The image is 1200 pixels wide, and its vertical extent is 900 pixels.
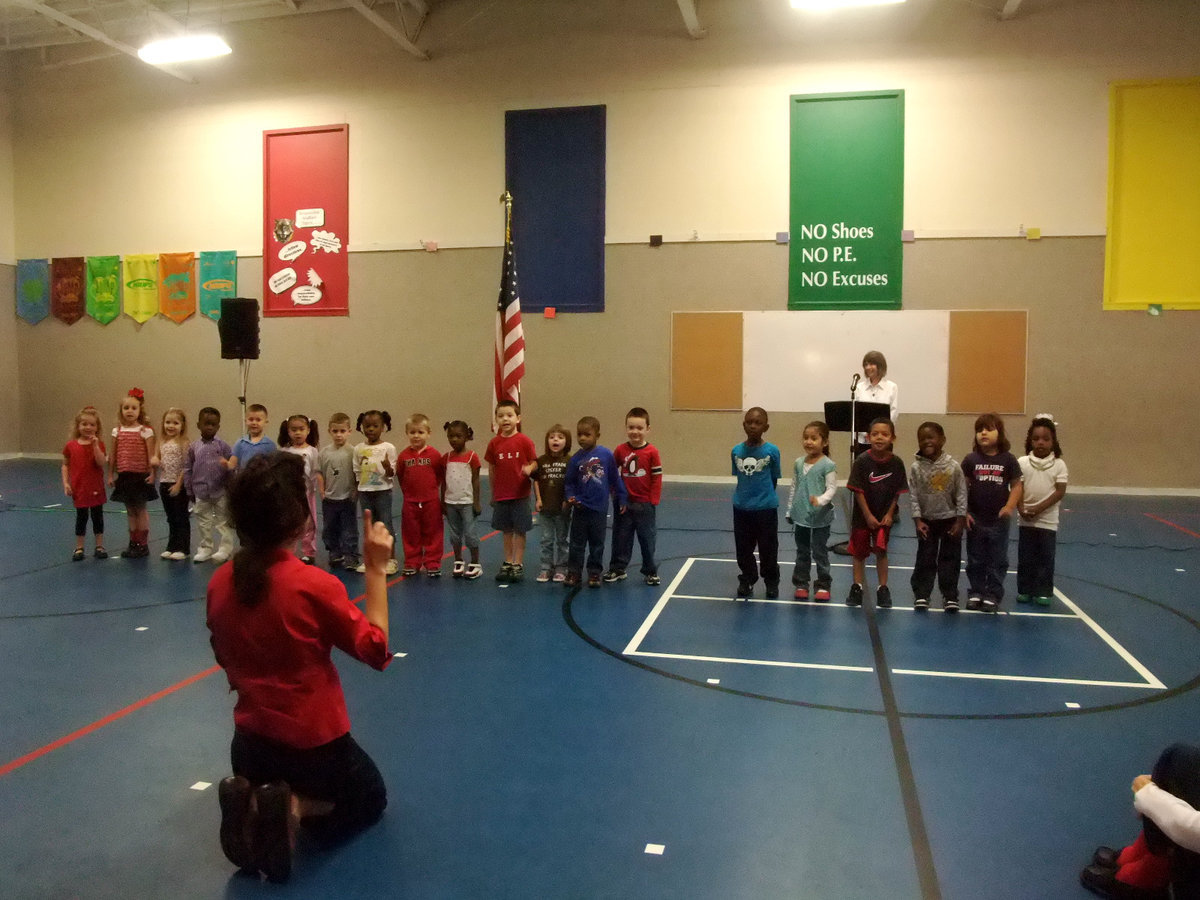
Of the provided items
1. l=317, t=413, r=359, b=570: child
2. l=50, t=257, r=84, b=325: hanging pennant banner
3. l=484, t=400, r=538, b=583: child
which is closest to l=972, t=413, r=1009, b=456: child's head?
l=484, t=400, r=538, b=583: child

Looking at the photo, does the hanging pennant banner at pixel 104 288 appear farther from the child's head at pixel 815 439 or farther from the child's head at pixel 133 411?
the child's head at pixel 815 439

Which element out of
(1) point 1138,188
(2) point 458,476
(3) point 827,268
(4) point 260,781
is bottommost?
(4) point 260,781

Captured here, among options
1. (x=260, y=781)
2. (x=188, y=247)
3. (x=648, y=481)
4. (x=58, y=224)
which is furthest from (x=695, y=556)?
(x=58, y=224)

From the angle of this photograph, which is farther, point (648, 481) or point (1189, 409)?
point (1189, 409)

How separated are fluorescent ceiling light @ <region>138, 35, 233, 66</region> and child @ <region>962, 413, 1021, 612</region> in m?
9.98

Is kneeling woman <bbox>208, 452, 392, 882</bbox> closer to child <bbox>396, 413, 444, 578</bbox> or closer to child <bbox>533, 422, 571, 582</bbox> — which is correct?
child <bbox>533, 422, 571, 582</bbox>

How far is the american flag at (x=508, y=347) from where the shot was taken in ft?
29.3

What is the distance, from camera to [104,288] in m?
14.6

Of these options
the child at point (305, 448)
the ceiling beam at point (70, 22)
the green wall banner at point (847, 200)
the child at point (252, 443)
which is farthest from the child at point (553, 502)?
the ceiling beam at point (70, 22)

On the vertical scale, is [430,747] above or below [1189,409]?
below

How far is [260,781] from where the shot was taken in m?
2.83

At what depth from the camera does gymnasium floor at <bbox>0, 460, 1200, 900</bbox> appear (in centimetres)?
282

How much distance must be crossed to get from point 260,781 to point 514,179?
432 inches

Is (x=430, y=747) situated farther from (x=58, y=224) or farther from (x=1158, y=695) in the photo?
(x=58, y=224)
